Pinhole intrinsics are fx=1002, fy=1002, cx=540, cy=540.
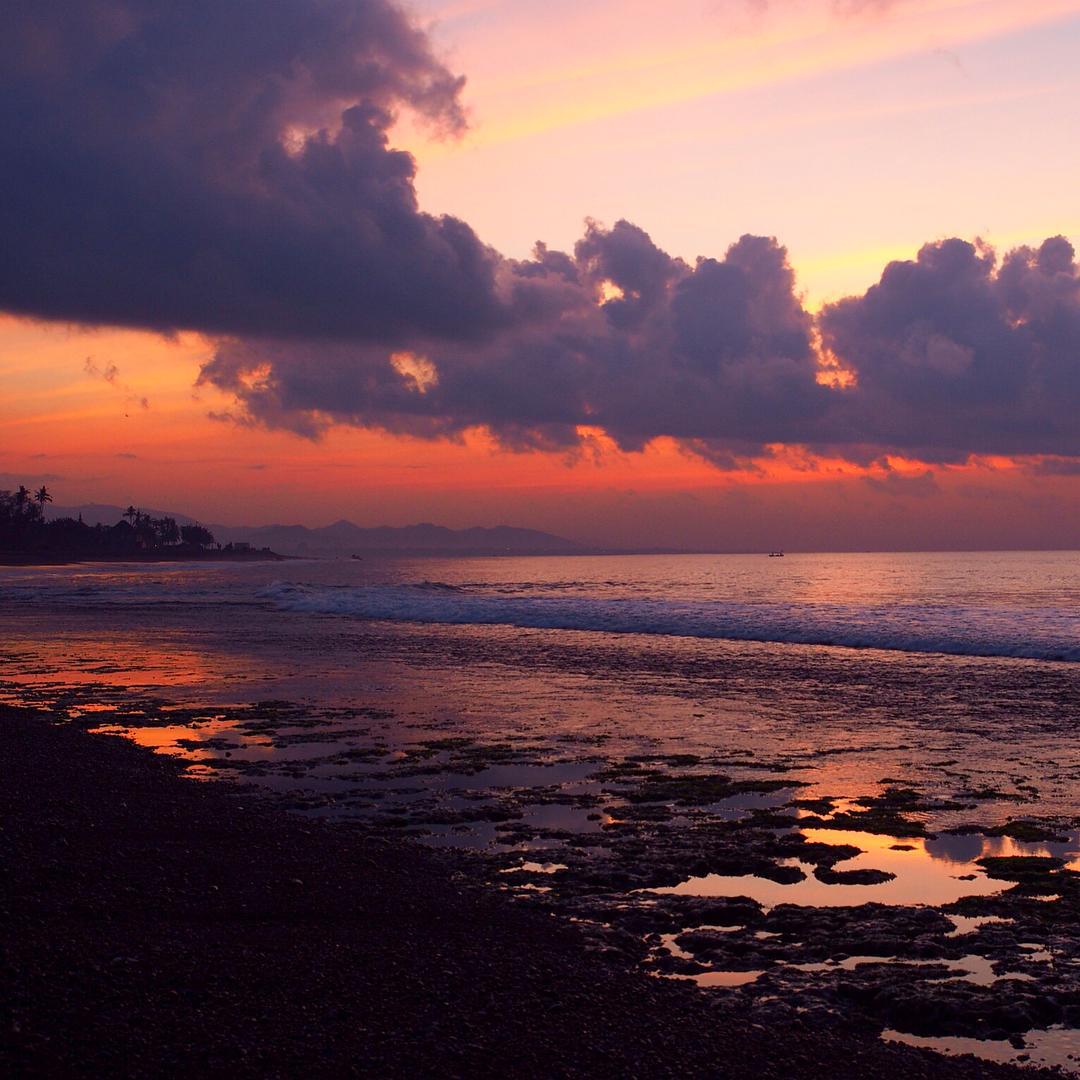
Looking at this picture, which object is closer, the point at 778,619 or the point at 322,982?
the point at 322,982

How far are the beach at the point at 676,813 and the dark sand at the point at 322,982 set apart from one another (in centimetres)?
6

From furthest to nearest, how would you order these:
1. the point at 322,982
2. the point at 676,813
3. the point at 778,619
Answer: the point at 778,619 → the point at 676,813 → the point at 322,982

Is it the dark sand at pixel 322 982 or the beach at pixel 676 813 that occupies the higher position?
the dark sand at pixel 322 982

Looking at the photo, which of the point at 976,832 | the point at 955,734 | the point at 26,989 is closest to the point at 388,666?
the point at 955,734

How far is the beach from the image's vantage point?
266 inches

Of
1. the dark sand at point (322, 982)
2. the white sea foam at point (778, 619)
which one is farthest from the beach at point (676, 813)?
the white sea foam at point (778, 619)

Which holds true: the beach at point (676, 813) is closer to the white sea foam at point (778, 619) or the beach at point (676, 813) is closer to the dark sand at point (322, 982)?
the dark sand at point (322, 982)

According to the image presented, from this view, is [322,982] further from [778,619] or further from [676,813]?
[778,619]

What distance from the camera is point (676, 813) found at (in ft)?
39.6

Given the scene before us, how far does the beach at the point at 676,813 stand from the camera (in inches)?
266

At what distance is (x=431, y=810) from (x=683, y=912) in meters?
4.57

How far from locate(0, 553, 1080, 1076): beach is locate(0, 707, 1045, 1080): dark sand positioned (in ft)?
0.18

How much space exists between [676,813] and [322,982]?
6.14m

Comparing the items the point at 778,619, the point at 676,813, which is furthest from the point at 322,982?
the point at 778,619
